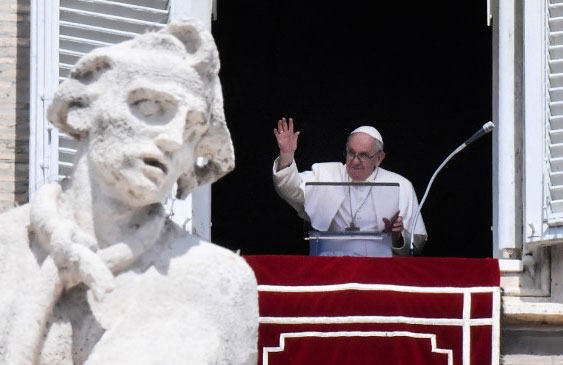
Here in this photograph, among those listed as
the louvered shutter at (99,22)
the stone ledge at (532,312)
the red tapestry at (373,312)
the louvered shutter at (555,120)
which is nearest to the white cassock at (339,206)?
the red tapestry at (373,312)

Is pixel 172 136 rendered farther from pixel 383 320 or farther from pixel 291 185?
pixel 291 185

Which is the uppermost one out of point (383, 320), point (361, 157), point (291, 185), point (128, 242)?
point (361, 157)

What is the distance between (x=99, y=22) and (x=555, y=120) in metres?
1.95

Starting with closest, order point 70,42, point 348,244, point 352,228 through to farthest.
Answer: point 70,42
point 348,244
point 352,228

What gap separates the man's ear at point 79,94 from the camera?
805 cm

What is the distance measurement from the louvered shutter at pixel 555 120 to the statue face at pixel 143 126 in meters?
4.74

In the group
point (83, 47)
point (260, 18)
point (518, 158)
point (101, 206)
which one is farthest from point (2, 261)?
point (260, 18)

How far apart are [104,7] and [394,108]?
6.21m

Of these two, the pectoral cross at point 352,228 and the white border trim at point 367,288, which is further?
the pectoral cross at point 352,228

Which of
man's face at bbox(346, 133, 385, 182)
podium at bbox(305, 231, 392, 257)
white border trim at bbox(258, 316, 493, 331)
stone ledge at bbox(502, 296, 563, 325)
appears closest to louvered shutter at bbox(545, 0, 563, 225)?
stone ledge at bbox(502, 296, 563, 325)

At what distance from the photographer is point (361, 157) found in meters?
14.1

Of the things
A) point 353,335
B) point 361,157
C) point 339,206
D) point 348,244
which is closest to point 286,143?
point 339,206

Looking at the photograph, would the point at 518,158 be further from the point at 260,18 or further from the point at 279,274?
the point at 260,18

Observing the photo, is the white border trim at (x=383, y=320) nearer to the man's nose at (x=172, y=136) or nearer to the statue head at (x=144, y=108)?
the statue head at (x=144, y=108)
